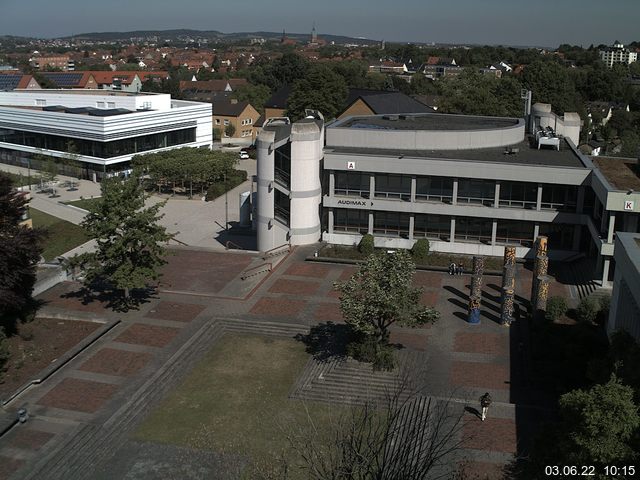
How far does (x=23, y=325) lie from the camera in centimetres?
3450

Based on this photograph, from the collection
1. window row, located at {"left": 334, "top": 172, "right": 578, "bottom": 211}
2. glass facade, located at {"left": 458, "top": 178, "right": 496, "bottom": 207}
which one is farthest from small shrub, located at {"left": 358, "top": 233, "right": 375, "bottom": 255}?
glass facade, located at {"left": 458, "top": 178, "right": 496, "bottom": 207}

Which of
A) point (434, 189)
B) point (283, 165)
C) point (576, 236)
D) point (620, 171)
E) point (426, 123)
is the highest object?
point (426, 123)

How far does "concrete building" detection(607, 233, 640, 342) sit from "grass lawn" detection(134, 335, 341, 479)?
11.5 metres

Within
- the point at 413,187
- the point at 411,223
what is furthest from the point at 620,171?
the point at 411,223

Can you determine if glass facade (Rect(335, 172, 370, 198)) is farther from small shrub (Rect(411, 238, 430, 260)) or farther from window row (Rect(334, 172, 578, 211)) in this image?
small shrub (Rect(411, 238, 430, 260))

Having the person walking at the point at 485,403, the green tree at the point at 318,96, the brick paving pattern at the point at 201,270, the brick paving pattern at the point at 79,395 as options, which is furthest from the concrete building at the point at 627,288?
the green tree at the point at 318,96

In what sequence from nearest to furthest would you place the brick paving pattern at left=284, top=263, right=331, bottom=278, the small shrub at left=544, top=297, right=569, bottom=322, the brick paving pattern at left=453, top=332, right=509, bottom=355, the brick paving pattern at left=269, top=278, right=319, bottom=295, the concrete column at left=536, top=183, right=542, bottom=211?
the brick paving pattern at left=453, top=332, right=509, bottom=355 < the small shrub at left=544, top=297, right=569, bottom=322 < the brick paving pattern at left=269, top=278, right=319, bottom=295 < the brick paving pattern at left=284, top=263, right=331, bottom=278 < the concrete column at left=536, top=183, right=542, bottom=211

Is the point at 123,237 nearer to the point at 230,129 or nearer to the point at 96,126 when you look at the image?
the point at 96,126

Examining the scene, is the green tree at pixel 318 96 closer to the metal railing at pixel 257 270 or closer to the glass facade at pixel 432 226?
the glass facade at pixel 432 226

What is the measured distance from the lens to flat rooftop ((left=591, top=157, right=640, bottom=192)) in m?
40.2

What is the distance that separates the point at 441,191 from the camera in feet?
151

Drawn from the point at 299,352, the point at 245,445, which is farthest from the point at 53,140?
the point at 245,445

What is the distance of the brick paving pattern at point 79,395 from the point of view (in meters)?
27.4
